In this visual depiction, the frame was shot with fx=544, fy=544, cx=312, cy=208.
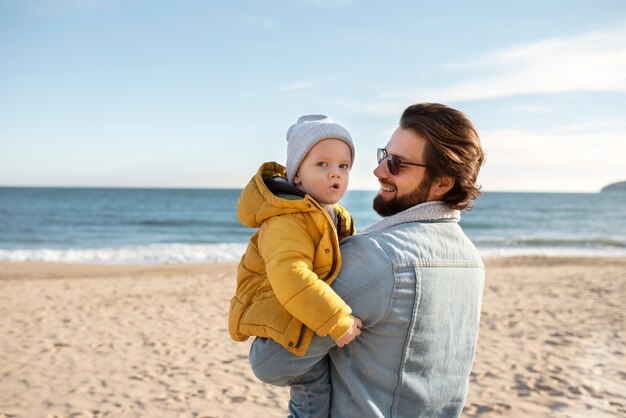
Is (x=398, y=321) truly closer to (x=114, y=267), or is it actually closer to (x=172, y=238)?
(x=114, y=267)

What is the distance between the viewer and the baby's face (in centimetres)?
190

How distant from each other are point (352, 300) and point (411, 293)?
0.17 metres

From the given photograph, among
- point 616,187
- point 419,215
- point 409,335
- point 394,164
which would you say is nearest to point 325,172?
point 394,164

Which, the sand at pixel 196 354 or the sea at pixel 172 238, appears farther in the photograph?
the sea at pixel 172 238

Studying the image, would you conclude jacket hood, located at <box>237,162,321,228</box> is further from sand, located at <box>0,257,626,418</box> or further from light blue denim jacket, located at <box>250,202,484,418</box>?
sand, located at <box>0,257,626,418</box>

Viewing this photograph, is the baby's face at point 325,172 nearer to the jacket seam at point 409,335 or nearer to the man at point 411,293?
the man at point 411,293

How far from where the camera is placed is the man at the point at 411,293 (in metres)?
1.53

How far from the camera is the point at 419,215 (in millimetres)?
1688

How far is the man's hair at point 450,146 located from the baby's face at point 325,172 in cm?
30

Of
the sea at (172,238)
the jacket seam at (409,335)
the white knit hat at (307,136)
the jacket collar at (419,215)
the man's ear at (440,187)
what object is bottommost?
the sea at (172,238)

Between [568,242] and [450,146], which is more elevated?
[450,146]

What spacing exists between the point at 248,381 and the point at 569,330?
4675mm

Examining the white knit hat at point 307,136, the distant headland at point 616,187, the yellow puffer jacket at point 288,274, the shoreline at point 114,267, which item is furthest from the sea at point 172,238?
the distant headland at point 616,187

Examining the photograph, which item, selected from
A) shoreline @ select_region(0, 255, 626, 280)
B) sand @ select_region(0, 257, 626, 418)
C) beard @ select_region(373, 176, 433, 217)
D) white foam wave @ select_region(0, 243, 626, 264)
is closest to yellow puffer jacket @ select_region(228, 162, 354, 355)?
beard @ select_region(373, 176, 433, 217)
